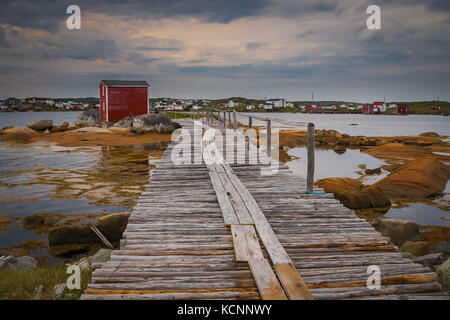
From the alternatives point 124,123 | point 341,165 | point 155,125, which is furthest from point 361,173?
point 124,123

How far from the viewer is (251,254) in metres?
4.13

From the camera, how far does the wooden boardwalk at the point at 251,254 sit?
344 centimetres

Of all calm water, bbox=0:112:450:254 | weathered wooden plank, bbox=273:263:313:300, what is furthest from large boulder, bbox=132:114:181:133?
weathered wooden plank, bbox=273:263:313:300

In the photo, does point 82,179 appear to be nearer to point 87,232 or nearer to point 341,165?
point 87,232

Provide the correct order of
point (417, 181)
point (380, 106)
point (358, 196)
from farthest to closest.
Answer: point (380, 106) → point (417, 181) → point (358, 196)

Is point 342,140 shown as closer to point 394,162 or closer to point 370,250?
point 394,162

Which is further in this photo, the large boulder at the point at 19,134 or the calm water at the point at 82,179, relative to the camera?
the large boulder at the point at 19,134

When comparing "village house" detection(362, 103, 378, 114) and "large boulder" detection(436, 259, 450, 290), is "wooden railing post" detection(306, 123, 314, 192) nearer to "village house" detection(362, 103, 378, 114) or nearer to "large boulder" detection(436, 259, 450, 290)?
"large boulder" detection(436, 259, 450, 290)

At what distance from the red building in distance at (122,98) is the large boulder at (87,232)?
1152 inches

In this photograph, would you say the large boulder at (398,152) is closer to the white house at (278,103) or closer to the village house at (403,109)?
the village house at (403,109)

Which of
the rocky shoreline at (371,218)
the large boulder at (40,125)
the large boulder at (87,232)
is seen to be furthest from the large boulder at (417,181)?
the large boulder at (40,125)

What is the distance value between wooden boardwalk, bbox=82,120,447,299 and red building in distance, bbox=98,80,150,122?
102 feet

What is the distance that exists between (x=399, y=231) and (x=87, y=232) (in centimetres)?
728

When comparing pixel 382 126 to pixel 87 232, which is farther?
pixel 382 126
